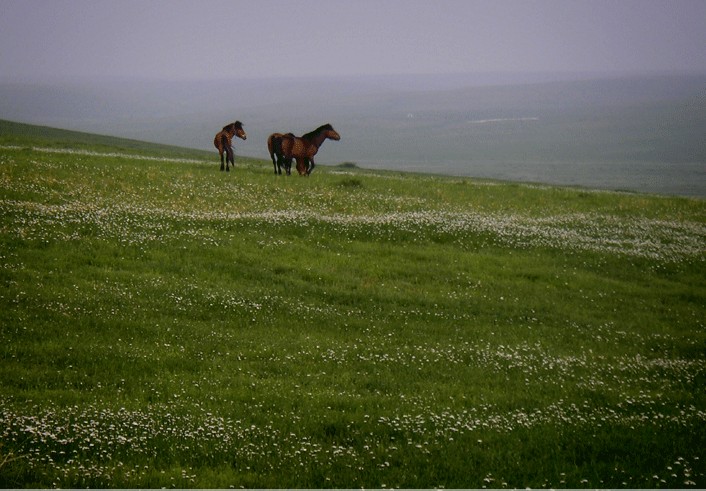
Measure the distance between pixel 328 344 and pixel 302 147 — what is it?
26404mm

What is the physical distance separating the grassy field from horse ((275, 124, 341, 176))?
8.49 meters

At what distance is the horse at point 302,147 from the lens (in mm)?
40500

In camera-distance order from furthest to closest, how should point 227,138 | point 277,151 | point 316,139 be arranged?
point 316,139, point 277,151, point 227,138

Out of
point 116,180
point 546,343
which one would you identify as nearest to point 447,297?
point 546,343

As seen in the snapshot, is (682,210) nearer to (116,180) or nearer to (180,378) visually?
(116,180)

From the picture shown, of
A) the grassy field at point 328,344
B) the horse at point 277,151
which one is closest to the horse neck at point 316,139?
the horse at point 277,151

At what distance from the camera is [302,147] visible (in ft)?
134

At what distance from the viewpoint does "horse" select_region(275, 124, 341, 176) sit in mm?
40500

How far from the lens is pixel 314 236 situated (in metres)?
26.5

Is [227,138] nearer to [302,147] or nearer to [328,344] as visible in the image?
[302,147]

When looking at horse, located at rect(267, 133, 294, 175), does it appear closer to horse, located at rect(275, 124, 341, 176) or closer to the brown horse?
horse, located at rect(275, 124, 341, 176)

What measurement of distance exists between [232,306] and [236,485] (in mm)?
9086

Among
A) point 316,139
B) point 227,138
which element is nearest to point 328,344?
point 227,138

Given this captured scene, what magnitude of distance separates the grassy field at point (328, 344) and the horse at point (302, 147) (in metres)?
8.49
